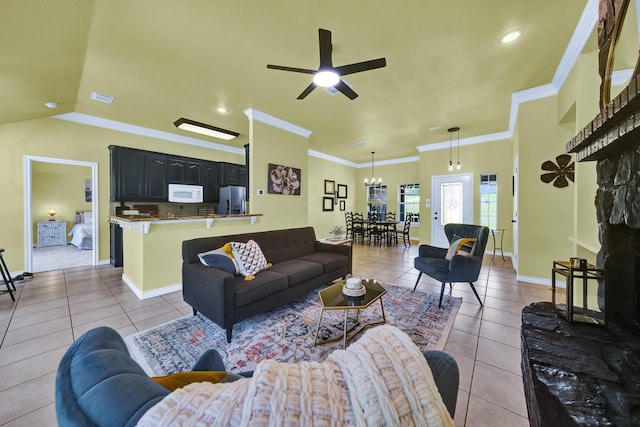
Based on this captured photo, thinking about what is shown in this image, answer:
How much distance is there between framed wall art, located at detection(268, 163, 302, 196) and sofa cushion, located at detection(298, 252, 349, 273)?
1.65 meters

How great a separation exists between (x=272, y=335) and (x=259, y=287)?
45cm

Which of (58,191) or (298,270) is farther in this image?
(58,191)

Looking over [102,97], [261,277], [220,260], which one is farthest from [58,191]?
[261,277]

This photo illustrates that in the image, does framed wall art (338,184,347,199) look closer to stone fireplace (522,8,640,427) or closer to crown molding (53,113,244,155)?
crown molding (53,113,244,155)

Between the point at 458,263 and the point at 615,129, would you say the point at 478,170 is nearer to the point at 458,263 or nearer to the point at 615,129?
the point at 458,263

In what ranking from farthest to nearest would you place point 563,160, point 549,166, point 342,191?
1. point 342,191
2. point 549,166
3. point 563,160

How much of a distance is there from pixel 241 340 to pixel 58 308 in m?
2.39

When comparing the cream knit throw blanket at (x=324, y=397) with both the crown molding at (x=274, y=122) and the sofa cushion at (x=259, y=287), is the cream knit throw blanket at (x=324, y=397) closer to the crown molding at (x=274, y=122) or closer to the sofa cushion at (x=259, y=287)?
the sofa cushion at (x=259, y=287)

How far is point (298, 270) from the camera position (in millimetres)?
2854

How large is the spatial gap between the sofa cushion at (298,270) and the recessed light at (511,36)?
313cm

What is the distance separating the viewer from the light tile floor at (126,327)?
151 centimetres

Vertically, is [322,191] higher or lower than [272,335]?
higher

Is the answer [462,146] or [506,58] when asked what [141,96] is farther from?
[462,146]

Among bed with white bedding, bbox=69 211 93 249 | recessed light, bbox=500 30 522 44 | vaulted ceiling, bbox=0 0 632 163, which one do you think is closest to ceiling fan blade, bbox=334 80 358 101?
vaulted ceiling, bbox=0 0 632 163
